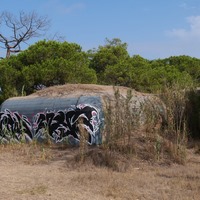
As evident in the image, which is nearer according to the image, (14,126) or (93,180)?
(93,180)

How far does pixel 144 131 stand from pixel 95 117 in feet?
6.81

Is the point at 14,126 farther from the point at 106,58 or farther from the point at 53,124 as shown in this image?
the point at 106,58

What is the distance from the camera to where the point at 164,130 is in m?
11.3

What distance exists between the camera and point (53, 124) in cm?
1418

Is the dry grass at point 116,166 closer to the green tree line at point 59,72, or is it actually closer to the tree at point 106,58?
the green tree line at point 59,72

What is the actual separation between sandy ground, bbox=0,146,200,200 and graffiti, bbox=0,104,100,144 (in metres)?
2.03

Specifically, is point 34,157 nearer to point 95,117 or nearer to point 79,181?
point 95,117

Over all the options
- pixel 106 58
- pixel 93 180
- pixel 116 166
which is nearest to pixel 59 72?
pixel 106 58

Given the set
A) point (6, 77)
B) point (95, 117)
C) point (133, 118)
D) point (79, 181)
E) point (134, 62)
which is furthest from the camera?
point (134, 62)

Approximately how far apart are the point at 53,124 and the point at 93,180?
6175mm

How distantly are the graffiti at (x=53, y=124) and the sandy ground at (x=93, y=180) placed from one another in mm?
2031

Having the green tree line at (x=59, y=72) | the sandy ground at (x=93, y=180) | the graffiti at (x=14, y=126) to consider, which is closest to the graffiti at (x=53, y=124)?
the graffiti at (x=14, y=126)

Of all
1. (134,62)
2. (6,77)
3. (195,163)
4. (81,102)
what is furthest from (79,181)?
(134,62)

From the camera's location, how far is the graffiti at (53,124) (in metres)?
13.1
